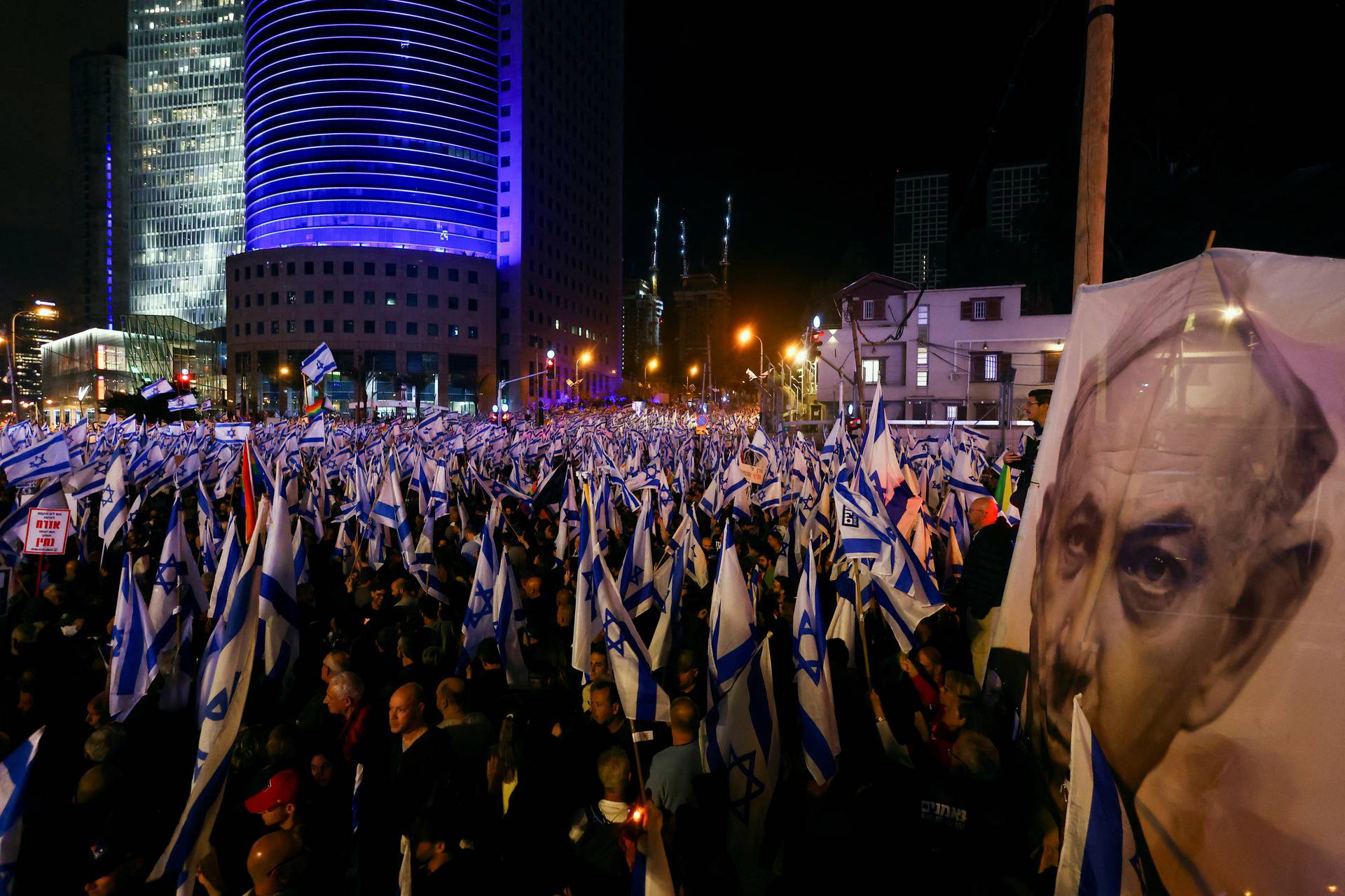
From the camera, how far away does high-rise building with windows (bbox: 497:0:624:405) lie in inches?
3686

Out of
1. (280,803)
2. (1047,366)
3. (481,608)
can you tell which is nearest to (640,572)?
(481,608)

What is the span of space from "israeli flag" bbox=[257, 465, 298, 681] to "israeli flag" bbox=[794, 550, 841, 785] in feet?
12.9

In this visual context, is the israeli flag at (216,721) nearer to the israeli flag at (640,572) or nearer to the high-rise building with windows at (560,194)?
the israeli flag at (640,572)

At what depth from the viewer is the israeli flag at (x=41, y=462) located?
8828 millimetres

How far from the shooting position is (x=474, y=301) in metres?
88.0

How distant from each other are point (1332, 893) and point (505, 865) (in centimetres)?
339

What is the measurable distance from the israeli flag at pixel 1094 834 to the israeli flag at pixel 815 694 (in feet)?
5.69

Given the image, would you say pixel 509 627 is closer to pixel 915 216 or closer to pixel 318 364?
pixel 318 364

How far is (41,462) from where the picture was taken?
8922 millimetres

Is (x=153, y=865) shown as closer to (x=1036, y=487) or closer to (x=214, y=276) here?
(x=1036, y=487)

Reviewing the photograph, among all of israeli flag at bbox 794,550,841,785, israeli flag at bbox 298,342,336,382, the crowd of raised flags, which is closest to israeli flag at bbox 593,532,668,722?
the crowd of raised flags

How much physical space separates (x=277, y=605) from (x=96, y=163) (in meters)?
182

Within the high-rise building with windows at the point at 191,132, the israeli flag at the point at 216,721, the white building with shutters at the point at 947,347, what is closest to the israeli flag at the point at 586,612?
the israeli flag at the point at 216,721

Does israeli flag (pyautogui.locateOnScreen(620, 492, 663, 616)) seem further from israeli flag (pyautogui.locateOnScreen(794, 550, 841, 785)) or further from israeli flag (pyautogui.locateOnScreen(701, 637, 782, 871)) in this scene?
israeli flag (pyautogui.locateOnScreen(701, 637, 782, 871))
